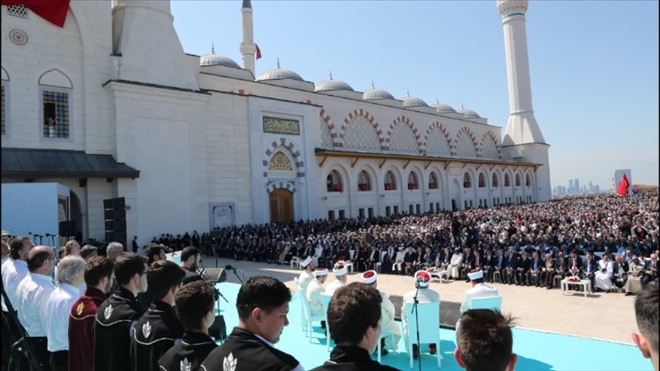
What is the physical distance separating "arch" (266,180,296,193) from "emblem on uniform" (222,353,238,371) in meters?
20.9

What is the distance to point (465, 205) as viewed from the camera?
38.3 meters

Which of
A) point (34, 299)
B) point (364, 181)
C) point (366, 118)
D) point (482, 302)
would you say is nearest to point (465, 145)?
point (366, 118)

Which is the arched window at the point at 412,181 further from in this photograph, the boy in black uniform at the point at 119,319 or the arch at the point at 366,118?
the boy in black uniform at the point at 119,319

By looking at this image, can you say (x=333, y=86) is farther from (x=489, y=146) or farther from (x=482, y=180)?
(x=489, y=146)

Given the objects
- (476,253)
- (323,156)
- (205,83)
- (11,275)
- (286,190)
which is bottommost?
(476,253)

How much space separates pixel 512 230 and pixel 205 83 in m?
16.2

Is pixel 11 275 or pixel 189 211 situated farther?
pixel 189 211

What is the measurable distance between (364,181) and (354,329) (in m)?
28.1

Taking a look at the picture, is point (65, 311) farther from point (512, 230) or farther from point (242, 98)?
point (242, 98)

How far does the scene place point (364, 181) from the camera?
3003 centimetres

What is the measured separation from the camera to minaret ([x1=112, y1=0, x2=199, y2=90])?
18.3 metres

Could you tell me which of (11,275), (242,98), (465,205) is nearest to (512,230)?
(242,98)

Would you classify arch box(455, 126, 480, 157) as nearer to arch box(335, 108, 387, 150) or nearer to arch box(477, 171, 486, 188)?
arch box(477, 171, 486, 188)

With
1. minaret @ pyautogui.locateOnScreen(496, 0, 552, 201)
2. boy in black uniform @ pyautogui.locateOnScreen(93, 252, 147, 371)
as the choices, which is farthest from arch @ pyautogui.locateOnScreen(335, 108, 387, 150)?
boy in black uniform @ pyautogui.locateOnScreen(93, 252, 147, 371)
